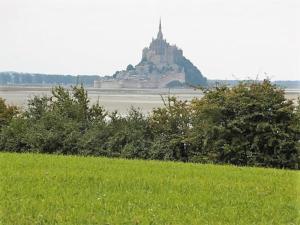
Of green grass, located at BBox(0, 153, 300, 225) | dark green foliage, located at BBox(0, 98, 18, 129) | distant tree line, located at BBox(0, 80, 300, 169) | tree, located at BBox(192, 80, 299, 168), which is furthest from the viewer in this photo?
dark green foliage, located at BBox(0, 98, 18, 129)

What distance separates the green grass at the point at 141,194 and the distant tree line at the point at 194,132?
270 cm

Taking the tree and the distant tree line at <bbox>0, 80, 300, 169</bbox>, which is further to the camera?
the distant tree line at <bbox>0, 80, 300, 169</bbox>

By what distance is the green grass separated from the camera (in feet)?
21.0

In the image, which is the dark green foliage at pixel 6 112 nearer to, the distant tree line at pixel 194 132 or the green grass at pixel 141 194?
the distant tree line at pixel 194 132

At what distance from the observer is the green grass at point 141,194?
6.39 metres

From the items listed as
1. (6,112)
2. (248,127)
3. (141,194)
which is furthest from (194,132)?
(141,194)

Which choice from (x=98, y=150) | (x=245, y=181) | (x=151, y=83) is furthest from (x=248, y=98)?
(x=151, y=83)

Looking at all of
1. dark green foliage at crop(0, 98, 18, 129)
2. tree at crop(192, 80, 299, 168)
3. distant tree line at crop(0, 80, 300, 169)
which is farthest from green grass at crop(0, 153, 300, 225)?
dark green foliage at crop(0, 98, 18, 129)

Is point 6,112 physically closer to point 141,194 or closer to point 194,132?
point 194,132

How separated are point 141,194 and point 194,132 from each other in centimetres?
627

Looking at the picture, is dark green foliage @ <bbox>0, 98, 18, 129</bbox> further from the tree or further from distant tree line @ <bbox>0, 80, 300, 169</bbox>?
the tree

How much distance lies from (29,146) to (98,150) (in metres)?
1.87

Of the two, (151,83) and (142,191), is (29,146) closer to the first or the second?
(142,191)

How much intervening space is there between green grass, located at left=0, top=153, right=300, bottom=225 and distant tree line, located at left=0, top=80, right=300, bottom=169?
2698 millimetres
